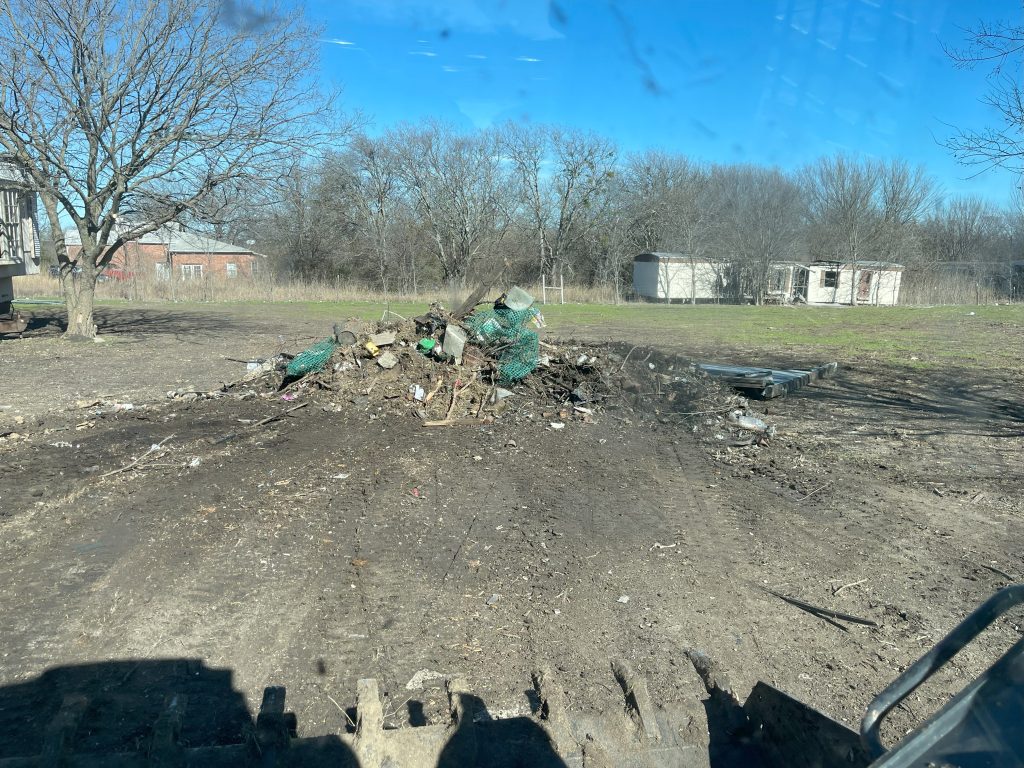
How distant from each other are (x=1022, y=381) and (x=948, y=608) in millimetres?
10373

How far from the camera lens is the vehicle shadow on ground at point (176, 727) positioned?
2680mm

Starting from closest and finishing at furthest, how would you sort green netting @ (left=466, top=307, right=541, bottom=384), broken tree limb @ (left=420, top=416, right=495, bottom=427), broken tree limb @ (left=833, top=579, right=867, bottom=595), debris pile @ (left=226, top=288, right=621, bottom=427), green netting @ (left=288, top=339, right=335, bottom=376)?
broken tree limb @ (left=833, top=579, right=867, bottom=595) < broken tree limb @ (left=420, top=416, right=495, bottom=427) < debris pile @ (left=226, top=288, right=621, bottom=427) < green netting @ (left=466, top=307, right=541, bottom=384) < green netting @ (left=288, top=339, right=335, bottom=376)

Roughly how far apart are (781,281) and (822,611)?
42608 millimetres

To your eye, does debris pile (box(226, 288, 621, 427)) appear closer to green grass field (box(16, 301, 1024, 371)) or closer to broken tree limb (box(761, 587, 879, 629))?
broken tree limb (box(761, 587, 879, 629))

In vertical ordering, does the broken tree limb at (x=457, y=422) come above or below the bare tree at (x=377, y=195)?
below

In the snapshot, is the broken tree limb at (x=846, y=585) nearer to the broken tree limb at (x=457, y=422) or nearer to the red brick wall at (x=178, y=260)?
the broken tree limb at (x=457, y=422)

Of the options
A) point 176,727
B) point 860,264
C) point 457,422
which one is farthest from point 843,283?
point 176,727

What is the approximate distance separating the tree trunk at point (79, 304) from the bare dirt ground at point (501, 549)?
9.81m

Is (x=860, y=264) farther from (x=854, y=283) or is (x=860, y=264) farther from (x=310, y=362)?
(x=310, y=362)

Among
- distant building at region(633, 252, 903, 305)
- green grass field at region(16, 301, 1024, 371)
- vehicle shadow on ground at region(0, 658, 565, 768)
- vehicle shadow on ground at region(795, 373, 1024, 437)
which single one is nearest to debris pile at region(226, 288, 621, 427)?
vehicle shadow on ground at region(795, 373, 1024, 437)

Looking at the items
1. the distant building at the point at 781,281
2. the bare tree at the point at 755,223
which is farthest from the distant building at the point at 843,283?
the bare tree at the point at 755,223

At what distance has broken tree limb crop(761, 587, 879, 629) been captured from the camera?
4265 millimetres

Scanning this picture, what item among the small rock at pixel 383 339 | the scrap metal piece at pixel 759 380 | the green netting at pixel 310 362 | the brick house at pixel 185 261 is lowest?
the scrap metal piece at pixel 759 380

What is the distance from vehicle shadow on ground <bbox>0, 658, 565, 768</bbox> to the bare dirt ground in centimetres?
11
